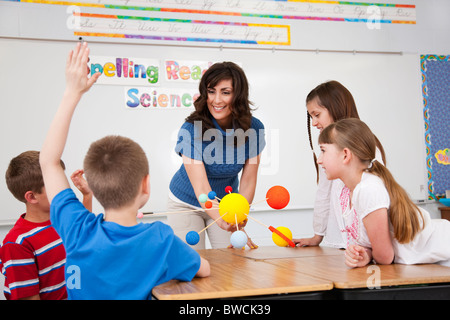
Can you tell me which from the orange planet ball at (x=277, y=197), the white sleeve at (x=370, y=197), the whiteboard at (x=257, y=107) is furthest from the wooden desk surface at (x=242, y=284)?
the whiteboard at (x=257, y=107)

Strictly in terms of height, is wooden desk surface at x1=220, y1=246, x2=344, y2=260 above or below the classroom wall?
below

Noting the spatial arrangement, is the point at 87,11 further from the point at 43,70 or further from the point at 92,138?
the point at 92,138

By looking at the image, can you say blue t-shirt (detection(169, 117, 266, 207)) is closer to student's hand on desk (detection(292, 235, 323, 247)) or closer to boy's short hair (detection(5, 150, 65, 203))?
student's hand on desk (detection(292, 235, 323, 247))

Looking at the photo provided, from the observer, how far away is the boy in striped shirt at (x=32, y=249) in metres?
1.32

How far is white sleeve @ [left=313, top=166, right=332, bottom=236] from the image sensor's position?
2.02 metres

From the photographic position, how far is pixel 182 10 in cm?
363

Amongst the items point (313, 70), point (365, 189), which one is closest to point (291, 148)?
point (313, 70)

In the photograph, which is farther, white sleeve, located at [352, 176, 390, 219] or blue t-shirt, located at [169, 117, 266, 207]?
blue t-shirt, located at [169, 117, 266, 207]

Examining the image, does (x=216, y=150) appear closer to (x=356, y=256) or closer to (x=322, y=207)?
(x=322, y=207)

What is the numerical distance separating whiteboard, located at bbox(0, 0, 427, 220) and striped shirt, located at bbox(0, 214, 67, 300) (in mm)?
1962

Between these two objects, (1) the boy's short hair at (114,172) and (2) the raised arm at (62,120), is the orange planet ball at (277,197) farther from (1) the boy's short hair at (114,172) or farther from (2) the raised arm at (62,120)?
(2) the raised arm at (62,120)

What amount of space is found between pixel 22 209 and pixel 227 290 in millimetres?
2616

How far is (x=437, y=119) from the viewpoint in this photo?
4094 mm

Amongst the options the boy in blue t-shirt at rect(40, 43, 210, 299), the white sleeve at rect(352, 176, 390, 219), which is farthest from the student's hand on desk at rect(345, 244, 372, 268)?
the boy in blue t-shirt at rect(40, 43, 210, 299)
